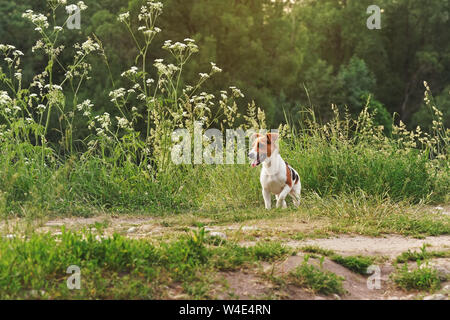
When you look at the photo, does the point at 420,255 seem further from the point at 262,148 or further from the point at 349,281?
the point at 262,148

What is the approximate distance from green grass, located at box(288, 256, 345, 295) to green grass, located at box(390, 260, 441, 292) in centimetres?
53

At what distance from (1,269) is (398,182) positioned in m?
5.85

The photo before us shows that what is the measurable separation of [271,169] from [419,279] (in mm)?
2849

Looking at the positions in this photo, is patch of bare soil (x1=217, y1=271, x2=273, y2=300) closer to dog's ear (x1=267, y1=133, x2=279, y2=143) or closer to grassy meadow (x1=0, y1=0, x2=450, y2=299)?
grassy meadow (x1=0, y1=0, x2=450, y2=299)

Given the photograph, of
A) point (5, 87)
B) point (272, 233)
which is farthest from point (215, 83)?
point (272, 233)

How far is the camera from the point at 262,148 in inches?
278

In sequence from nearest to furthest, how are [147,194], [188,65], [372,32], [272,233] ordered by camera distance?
[272,233]
[147,194]
[188,65]
[372,32]

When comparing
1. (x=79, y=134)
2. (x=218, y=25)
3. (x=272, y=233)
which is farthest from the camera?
(x=218, y=25)

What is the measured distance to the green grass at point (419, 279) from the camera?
461cm

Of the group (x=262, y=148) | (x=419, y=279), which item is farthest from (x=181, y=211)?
(x=419, y=279)

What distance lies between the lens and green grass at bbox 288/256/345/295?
4.39 meters

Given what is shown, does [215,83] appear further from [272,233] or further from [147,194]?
[272,233]

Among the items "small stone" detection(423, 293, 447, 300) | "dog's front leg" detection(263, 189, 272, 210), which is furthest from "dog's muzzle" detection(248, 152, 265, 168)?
"small stone" detection(423, 293, 447, 300)
